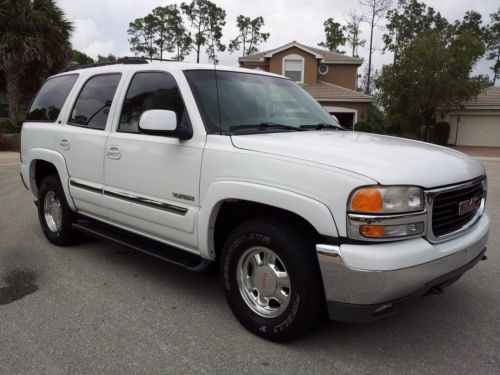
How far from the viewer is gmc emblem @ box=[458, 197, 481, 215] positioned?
124 inches

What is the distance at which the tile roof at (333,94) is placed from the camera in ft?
90.8

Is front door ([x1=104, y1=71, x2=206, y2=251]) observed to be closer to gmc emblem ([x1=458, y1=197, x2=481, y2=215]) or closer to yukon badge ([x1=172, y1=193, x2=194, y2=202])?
yukon badge ([x1=172, y1=193, x2=194, y2=202])

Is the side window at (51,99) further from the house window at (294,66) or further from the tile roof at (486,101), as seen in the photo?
the tile roof at (486,101)

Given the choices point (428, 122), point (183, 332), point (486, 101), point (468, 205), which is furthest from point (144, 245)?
point (486, 101)

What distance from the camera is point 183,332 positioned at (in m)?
3.38

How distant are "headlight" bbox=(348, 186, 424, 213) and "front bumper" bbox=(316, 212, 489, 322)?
0.21m

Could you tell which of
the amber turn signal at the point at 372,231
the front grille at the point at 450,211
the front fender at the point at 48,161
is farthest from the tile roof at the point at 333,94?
the amber turn signal at the point at 372,231

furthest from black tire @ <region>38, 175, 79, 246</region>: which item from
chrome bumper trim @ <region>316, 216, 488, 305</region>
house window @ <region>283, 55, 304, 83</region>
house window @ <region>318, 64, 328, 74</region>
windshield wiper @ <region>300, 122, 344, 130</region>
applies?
house window @ <region>318, 64, 328, 74</region>

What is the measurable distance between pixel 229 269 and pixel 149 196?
3.26 feet

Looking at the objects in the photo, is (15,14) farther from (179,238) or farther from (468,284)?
(468,284)

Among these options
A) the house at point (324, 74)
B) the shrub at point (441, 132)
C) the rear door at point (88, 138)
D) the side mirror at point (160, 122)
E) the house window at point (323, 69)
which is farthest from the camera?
the house window at point (323, 69)

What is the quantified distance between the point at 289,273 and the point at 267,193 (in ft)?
1.76

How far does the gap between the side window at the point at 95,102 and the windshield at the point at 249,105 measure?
1.08m

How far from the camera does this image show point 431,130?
26.9 meters
